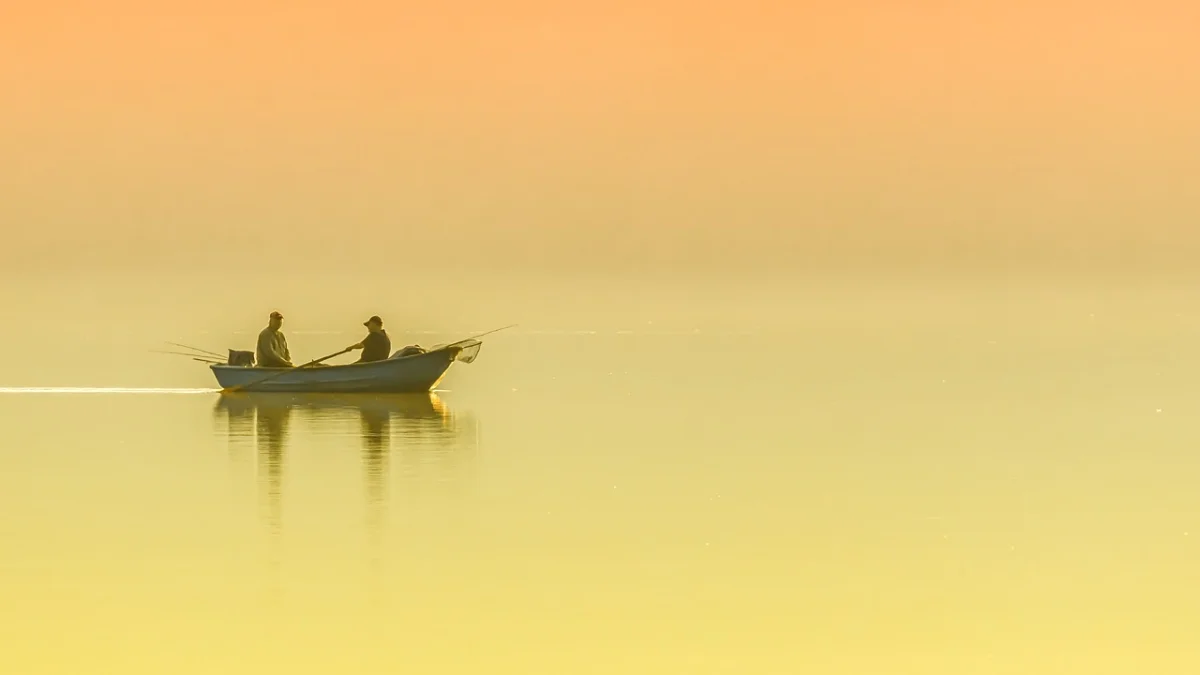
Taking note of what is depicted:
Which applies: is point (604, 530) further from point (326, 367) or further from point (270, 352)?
point (270, 352)

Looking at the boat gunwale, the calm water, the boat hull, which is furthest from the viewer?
the boat hull

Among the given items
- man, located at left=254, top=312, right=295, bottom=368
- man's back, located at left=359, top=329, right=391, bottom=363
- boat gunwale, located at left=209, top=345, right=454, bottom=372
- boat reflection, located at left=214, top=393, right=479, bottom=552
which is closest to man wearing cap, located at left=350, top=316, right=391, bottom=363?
man's back, located at left=359, top=329, right=391, bottom=363

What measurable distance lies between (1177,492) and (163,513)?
9.39m

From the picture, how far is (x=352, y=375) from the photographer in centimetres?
3072

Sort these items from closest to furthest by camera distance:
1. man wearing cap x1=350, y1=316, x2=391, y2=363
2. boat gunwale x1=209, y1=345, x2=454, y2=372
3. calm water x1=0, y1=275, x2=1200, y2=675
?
calm water x1=0, y1=275, x2=1200, y2=675 → boat gunwale x1=209, y1=345, x2=454, y2=372 → man wearing cap x1=350, y1=316, x2=391, y2=363

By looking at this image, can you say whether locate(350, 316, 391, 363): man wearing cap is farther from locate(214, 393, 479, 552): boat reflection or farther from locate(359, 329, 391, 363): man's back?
locate(214, 393, 479, 552): boat reflection

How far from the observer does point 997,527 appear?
676 inches

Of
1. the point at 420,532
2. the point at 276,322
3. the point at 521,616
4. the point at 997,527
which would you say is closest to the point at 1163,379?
the point at 276,322

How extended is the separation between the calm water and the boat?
1.00 feet

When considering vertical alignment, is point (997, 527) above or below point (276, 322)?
below

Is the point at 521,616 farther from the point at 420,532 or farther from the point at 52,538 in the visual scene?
the point at 52,538

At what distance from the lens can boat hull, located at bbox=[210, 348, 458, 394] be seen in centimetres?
3062

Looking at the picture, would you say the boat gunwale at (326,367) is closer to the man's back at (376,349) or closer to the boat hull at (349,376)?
the boat hull at (349,376)

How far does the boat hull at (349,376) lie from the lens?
30625mm
